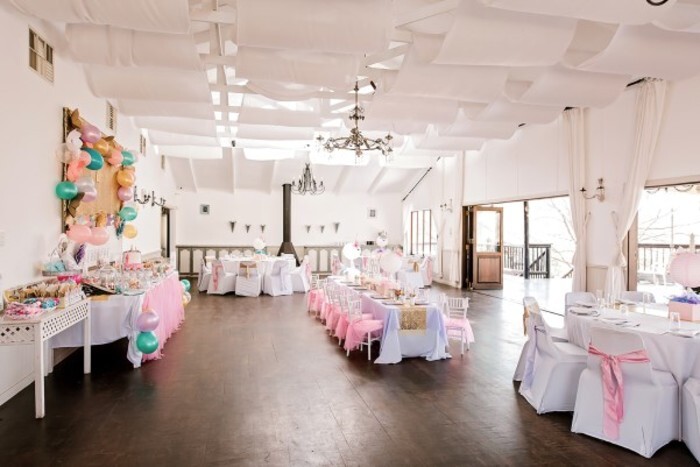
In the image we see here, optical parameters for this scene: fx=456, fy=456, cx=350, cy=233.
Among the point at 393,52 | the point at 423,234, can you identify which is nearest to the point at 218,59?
the point at 393,52

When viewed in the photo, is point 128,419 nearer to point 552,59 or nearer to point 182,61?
point 182,61

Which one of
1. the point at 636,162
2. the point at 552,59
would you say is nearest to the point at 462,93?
the point at 552,59

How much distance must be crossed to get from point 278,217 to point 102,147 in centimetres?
931

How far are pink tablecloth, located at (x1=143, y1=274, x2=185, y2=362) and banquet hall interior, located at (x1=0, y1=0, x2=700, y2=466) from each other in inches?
2.5

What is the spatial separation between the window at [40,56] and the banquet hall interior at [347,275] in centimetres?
3

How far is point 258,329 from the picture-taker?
22.8ft

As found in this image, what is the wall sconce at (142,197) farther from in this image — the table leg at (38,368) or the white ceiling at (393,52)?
the table leg at (38,368)

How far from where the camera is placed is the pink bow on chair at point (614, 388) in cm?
323

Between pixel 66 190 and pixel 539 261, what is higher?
pixel 66 190

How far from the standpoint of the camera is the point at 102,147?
580 centimetres

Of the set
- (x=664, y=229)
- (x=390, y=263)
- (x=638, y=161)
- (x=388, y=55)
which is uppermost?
(x=388, y=55)

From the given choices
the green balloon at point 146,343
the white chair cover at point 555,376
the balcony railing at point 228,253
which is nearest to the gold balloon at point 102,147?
the green balloon at point 146,343

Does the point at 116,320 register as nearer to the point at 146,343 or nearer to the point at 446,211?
the point at 146,343

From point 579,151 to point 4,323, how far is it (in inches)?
318
